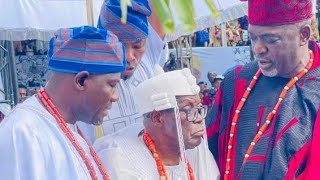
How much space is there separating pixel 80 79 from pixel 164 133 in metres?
0.63

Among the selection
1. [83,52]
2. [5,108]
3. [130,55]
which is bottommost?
[5,108]

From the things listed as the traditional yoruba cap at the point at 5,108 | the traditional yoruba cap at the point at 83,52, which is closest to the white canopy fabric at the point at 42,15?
the traditional yoruba cap at the point at 5,108

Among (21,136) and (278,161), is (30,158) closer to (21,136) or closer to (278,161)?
(21,136)

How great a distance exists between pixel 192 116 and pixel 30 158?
1010 millimetres

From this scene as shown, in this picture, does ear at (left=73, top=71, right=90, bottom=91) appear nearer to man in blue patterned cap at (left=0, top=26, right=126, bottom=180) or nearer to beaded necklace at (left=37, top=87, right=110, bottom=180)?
man in blue patterned cap at (left=0, top=26, right=126, bottom=180)

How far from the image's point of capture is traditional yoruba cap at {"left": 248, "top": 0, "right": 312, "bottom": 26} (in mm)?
3227

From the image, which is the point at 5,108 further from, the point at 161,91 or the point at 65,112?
the point at 65,112

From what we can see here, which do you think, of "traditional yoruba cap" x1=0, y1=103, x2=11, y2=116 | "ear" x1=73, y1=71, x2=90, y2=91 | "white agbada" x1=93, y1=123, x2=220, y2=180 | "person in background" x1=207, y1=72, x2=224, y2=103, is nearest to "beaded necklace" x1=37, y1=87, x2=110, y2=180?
"ear" x1=73, y1=71, x2=90, y2=91

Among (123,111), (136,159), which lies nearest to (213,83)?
(123,111)

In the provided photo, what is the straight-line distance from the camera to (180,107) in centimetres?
326

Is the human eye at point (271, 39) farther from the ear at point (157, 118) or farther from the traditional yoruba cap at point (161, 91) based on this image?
the ear at point (157, 118)

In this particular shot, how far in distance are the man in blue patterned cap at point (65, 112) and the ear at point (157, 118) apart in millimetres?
386

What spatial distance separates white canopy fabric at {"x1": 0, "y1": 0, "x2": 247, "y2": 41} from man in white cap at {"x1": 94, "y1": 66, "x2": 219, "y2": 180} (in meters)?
5.21

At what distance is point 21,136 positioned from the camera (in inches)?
96.8
